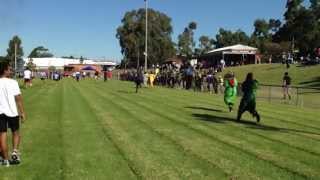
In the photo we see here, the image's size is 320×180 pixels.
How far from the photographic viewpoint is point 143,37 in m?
142

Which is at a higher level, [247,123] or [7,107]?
[7,107]

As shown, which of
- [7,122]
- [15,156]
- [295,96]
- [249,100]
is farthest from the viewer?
[295,96]

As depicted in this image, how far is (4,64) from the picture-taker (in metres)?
11.6

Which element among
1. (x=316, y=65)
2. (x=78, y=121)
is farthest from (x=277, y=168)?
(x=316, y=65)

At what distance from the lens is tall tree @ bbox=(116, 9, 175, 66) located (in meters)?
142

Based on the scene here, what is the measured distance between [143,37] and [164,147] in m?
129

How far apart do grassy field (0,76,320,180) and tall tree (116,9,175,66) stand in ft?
A: 390

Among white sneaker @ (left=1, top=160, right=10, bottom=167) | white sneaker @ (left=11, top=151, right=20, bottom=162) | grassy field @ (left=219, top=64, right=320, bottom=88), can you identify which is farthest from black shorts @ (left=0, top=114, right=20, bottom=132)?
grassy field @ (left=219, top=64, right=320, bottom=88)

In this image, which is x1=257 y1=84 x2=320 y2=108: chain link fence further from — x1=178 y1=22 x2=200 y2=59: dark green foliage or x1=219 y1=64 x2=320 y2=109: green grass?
x1=178 y1=22 x2=200 y2=59: dark green foliage

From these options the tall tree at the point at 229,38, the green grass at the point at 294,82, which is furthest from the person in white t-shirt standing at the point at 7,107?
the tall tree at the point at 229,38

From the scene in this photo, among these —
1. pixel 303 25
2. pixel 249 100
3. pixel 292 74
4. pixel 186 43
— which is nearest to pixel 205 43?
pixel 186 43

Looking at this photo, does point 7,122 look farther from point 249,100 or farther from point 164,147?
point 249,100

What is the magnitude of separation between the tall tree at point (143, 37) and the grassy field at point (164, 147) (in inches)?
4683

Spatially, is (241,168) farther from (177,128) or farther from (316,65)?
(316,65)
